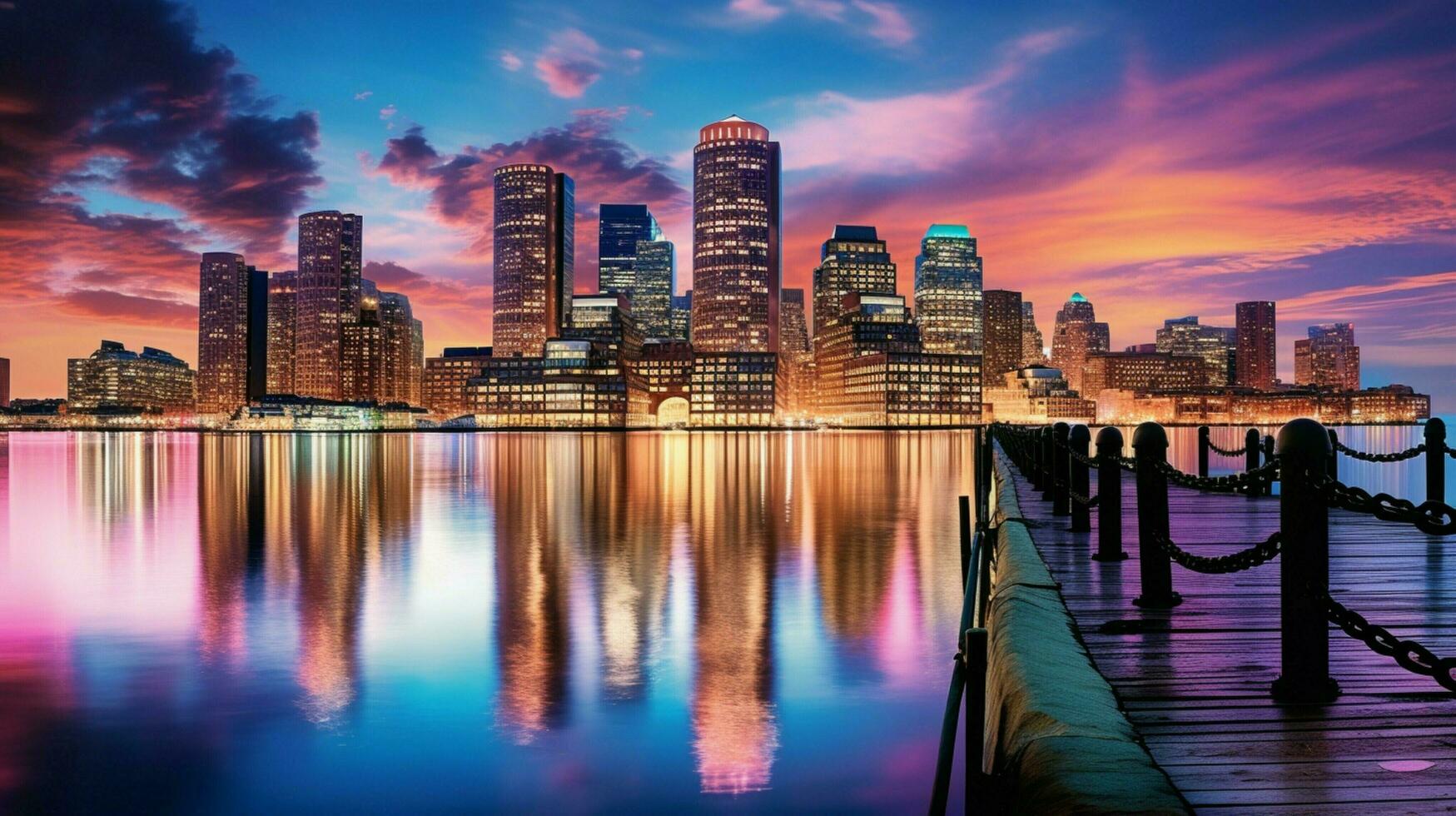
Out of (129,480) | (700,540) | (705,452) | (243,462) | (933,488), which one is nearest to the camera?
(700,540)

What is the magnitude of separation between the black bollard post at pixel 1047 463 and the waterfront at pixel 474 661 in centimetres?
353

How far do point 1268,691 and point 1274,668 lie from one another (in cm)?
76

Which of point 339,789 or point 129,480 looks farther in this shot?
point 129,480

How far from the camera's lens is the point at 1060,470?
21109 millimetres

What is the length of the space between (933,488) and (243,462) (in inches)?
2703

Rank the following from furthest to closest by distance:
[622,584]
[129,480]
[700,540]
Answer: [129,480]
[700,540]
[622,584]

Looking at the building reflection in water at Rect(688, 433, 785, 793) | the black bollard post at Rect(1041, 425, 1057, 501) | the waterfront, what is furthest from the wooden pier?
the black bollard post at Rect(1041, 425, 1057, 501)

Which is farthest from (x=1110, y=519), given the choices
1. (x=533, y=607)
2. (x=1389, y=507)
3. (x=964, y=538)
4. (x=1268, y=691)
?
(x=533, y=607)

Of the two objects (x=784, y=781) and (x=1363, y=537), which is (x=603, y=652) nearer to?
(x=784, y=781)

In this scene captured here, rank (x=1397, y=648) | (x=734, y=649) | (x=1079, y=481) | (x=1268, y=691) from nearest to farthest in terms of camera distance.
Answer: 1. (x=1397, y=648)
2. (x=1268, y=691)
3. (x=1079, y=481)
4. (x=734, y=649)

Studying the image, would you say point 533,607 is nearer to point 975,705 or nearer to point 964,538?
point 964,538

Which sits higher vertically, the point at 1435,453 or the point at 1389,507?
the point at 1389,507

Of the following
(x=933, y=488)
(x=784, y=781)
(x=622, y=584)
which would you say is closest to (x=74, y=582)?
(x=622, y=584)

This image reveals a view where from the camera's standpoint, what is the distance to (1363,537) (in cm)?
1574
